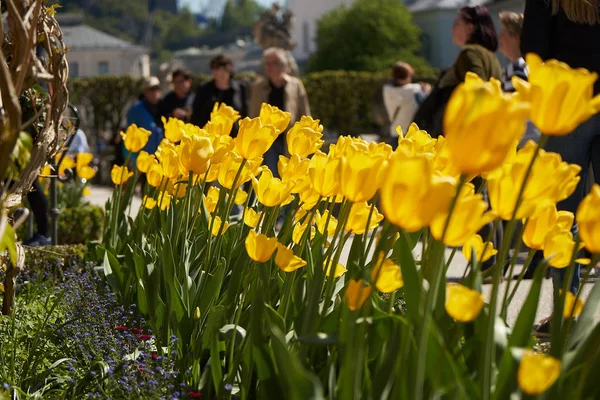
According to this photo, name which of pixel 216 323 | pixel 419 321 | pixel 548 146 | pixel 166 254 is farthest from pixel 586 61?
pixel 419 321

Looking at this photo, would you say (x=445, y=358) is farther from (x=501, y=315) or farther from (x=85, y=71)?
(x=85, y=71)

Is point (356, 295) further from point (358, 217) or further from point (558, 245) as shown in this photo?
point (358, 217)

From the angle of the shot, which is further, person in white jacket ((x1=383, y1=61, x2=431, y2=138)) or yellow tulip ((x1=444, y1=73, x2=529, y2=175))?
person in white jacket ((x1=383, y1=61, x2=431, y2=138))

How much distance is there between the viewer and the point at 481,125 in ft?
5.49

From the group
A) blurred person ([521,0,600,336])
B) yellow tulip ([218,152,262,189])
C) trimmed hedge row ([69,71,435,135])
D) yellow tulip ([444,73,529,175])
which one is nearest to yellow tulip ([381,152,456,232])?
yellow tulip ([444,73,529,175])

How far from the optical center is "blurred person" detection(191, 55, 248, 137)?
352 inches

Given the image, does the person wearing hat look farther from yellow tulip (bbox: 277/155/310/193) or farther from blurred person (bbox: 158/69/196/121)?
yellow tulip (bbox: 277/155/310/193)

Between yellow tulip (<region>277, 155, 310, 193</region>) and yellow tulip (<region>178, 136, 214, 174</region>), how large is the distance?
0.35 meters

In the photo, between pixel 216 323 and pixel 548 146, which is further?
pixel 548 146

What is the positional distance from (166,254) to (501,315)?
1124 mm

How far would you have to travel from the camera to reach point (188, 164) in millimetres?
3195

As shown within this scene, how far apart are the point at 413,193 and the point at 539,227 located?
0.77m

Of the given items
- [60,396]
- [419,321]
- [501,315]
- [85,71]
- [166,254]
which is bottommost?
[85,71]

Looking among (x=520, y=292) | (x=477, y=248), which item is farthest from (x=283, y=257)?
(x=520, y=292)
